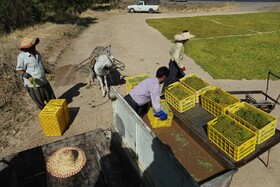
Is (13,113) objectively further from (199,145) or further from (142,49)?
(142,49)

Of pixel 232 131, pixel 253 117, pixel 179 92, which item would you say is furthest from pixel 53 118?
pixel 253 117

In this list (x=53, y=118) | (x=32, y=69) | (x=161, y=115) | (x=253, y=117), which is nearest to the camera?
(x=253, y=117)

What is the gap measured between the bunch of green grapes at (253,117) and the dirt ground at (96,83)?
1.92m

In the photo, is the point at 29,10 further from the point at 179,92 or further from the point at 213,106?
the point at 213,106

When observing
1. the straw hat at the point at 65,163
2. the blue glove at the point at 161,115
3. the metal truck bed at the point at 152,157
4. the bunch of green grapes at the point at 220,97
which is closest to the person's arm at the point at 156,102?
the blue glove at the point at 161,115

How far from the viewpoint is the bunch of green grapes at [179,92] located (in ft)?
22.4

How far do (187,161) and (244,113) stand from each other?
1.92 m

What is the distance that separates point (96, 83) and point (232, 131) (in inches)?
318

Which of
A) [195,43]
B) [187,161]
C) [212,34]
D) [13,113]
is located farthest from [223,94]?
[212,34]

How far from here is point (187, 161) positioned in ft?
18.0

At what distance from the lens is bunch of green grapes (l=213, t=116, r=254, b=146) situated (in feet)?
16.8

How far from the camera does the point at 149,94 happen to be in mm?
6586

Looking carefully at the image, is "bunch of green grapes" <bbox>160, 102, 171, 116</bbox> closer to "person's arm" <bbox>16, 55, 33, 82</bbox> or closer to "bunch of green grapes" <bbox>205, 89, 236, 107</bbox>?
"bunch of green grapes" <bbox>205, 89, 236, 107</bbox>

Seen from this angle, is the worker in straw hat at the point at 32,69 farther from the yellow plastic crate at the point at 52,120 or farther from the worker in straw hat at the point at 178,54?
the worker in straw hat at the point at 178,54
